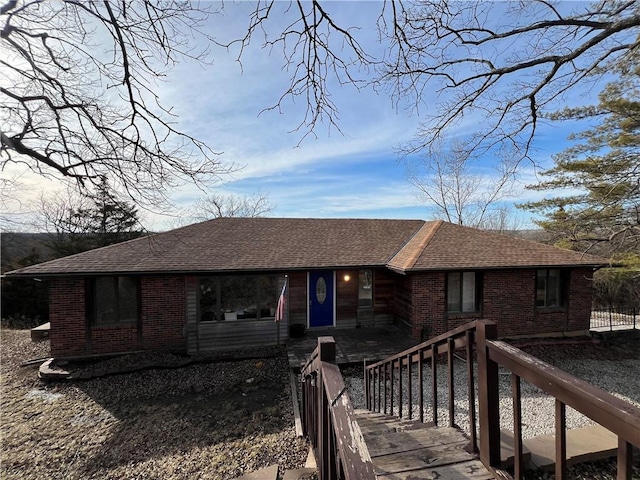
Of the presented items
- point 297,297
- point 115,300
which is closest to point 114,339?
point 115,300

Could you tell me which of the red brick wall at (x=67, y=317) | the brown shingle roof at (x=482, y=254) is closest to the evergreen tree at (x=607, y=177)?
the brown shingle roof at (x=482, y=254)

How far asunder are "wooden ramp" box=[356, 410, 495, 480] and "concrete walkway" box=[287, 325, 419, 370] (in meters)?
5.55

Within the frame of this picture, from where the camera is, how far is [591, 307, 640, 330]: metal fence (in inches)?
495

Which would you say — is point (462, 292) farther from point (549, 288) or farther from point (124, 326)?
point (124, 326)

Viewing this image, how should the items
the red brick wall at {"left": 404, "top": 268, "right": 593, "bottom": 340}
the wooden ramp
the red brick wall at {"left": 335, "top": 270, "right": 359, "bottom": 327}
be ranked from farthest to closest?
the red brick wall at {"left": 335, "top": 270, "right": 359, "bottom": 327} < the red brick wall at {"left": 404, "top": 268, "right": 593, "bottom": 340} < the wooden ramp

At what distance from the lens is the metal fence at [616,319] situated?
1258cm

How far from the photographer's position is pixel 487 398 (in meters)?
2.08

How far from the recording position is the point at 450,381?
9.27 feet

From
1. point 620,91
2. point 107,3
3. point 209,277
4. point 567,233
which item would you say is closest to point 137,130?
point 107,3

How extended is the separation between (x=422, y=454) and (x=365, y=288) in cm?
941

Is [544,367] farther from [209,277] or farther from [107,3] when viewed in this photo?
[209,277]

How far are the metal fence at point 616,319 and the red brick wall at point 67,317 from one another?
60.9 ft

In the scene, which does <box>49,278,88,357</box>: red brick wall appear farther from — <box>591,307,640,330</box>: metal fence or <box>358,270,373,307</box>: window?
<box>591,307,640,330</box>: metal fence

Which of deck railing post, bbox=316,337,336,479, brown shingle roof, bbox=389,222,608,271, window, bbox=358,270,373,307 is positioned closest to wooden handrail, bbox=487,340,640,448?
deck railing post, bbox=316,337,336,479
